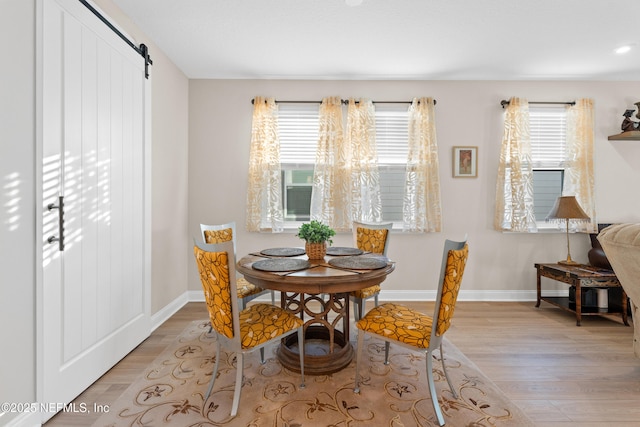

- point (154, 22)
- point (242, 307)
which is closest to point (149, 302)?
point (242, 307)

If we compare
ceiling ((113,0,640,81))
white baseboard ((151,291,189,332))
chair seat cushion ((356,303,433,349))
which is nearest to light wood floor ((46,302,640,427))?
white baseboard ((151,291,189,332))

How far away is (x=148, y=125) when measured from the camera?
2.70 meters

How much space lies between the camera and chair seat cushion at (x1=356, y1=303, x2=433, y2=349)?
5.64 feet

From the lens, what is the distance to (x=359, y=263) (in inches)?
83.2

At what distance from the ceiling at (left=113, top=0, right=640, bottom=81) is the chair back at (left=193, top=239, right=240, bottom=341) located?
205 cm

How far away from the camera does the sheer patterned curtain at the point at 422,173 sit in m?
3.65

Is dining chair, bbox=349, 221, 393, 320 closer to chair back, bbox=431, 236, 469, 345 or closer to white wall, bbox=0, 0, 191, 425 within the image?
chair back, bbox=431, 236, 469, 345

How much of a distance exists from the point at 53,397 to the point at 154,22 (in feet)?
9.62

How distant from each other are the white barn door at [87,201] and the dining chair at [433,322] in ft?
5.99

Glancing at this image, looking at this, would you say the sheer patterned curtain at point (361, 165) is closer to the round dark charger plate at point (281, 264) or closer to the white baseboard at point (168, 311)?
the round dark charger plate at point (281, 264)

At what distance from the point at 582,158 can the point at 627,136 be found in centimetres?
53

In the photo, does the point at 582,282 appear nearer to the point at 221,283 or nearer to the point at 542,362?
the point at 542,362

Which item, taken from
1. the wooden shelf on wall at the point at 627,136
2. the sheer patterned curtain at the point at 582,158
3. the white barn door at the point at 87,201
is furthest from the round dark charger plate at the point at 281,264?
the wooden shelf on wall at the point at 627,136

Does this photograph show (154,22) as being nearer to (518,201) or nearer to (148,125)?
(148,125)
